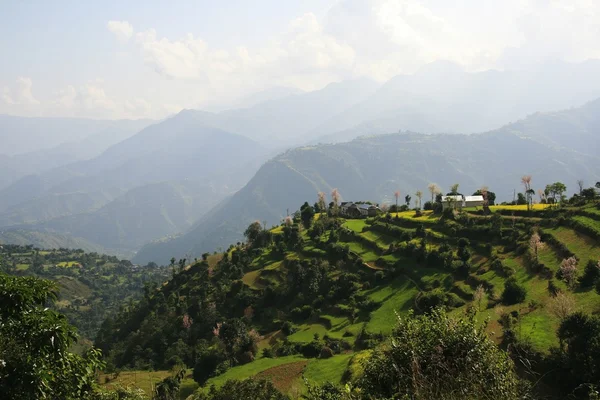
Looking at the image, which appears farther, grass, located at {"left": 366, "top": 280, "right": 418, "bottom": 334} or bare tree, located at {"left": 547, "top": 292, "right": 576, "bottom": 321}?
grass, located at {"left": 366, "top": 280, "right": 418, "bottom": 334}

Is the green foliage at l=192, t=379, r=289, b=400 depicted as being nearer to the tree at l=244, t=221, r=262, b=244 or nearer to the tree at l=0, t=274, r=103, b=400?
the tree at l=0, t=274, r=103, b=400

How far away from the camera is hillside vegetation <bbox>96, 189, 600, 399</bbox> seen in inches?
1363

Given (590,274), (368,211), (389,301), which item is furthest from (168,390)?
(368,211)

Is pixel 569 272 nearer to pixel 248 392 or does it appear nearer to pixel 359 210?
pixel 248 392

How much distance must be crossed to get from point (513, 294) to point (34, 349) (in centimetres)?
4746

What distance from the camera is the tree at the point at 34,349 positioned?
9961 millimetres

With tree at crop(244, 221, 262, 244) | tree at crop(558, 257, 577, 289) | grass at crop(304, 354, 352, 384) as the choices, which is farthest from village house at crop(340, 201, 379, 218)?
grass at crop(304, 354, 352, 384)

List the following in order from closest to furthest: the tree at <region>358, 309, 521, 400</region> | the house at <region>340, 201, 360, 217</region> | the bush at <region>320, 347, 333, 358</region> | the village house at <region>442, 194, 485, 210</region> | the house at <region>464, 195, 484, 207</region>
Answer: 1. the tree at <region>358, 309, 521, 400</region>
2. the bush at <region>320, 347, 333, 358</region>
3. the village house at <region>442, 194, 485, 210</region>
4. the house at <region>464, 195, 484, 207</region>
5. the house at <region>340, 201, 360, 217</region>

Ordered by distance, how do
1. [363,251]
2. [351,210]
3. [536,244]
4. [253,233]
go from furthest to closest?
[351,210] < [253,233] < [363,251] < [536,244]

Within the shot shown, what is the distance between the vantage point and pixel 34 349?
10.4 metres

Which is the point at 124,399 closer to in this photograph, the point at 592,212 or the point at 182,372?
the point at 182,372

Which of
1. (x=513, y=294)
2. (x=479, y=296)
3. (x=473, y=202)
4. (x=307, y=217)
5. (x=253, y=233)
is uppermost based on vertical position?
(x=473, y=202)

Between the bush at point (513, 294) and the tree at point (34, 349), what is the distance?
150 feet

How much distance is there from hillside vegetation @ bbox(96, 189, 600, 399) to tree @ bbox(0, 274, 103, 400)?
39.3ft
